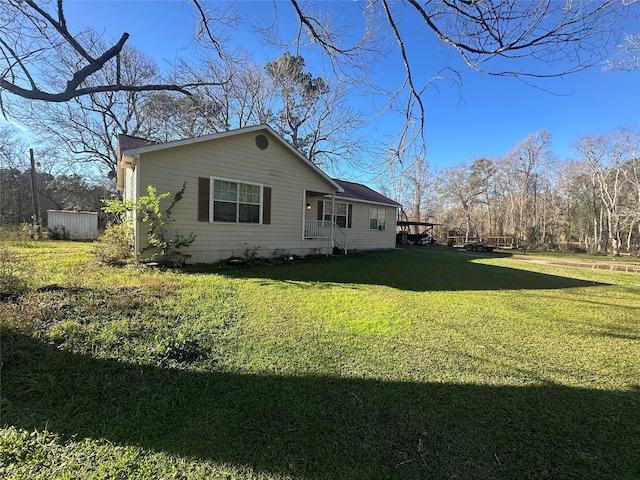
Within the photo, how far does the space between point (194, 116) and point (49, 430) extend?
2131 centimetres

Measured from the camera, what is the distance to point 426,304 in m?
5.28

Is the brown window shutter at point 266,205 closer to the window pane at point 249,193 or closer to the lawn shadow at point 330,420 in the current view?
the window pane at point 249,193

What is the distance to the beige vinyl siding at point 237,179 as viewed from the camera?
7977 mm

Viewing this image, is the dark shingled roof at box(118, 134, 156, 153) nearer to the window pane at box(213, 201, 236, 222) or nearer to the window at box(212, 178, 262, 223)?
the window at box(212, 178, 262, 223)

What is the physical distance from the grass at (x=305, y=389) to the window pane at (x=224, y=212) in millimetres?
4187

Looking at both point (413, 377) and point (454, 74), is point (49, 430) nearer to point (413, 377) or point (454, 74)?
point (413, 377)

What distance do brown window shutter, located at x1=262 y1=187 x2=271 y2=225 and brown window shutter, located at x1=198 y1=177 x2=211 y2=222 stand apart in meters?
1.85

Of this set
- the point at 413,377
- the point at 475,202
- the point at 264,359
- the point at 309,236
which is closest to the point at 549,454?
the point at 413,377

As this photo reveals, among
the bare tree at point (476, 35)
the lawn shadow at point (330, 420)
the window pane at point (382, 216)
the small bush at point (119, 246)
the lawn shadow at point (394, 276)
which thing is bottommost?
the lawn shadow at point (330, 420)

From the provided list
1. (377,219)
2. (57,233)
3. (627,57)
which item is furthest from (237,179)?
(57,233)

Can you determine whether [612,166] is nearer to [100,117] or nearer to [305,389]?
[305,389]

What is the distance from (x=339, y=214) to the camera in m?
14.1

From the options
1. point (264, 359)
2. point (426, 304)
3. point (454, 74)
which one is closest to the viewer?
point (264, 359)

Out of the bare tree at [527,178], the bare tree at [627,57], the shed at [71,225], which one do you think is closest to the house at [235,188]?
the bare tree at [627,57]
